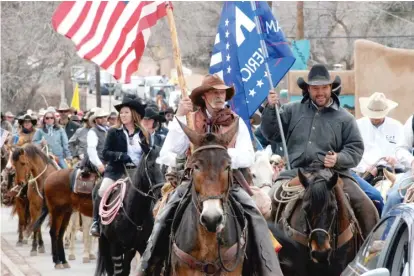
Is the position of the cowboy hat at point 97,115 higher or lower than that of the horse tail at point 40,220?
higher

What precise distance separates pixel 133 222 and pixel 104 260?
0.72 metres

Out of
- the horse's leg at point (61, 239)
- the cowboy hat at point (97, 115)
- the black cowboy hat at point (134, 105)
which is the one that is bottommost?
the horse's leg at point (61, 239)

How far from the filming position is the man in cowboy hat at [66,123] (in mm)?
29469

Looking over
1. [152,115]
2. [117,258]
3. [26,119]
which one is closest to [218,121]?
[117,258]

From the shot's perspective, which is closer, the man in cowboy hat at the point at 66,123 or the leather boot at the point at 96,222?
the leather boot at the point at 96,222

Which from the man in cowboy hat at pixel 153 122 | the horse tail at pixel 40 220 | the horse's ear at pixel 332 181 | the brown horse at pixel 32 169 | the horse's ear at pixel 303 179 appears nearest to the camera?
the horse's ear at pixel 332 181

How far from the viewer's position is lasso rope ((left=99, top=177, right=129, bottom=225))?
15.1 m

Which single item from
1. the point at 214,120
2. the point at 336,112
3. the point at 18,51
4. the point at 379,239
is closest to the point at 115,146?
the point at 336,112

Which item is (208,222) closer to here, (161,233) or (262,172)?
(161,233)

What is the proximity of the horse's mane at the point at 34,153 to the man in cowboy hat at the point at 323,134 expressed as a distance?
11.2m

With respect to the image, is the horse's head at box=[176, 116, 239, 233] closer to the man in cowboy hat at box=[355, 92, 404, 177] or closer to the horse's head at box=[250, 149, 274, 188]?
the horse's head at box=[250, 149, 274, 188]

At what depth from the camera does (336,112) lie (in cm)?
1227

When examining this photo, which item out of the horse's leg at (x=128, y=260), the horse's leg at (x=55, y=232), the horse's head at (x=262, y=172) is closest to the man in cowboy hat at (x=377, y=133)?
the horse's head at (x=262, y=172)

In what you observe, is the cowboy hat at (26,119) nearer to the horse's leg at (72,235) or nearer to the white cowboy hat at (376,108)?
the horse's leg at (72,235)
